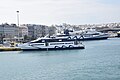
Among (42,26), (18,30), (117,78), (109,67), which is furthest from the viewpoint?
(42,26)

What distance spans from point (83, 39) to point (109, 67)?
4772 cm

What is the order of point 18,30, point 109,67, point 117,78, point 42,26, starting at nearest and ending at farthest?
point 117,78 → point 109,67 → point 18,30 → point 42,26

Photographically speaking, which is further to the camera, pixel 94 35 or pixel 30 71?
pixel 94 35

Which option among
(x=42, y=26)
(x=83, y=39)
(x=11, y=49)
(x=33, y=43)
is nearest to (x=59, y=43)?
(x=33, y=43)

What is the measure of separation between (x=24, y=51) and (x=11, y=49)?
154 centimetres

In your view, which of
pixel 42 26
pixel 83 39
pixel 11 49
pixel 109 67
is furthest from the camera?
pixel 42 26

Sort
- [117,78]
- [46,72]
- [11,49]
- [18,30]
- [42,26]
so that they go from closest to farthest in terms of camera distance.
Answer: [117,78], [46,72], [11,49], [18,30], [42,26]

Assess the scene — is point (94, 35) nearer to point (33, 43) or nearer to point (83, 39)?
point (83, 39)

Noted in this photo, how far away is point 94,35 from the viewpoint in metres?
72.0

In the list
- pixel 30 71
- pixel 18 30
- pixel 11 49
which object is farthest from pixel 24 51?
pixel 18 30

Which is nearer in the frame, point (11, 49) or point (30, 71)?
point (30, 71)

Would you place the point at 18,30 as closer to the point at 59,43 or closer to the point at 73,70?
the point at 59,43

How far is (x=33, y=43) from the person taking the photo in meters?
40.3

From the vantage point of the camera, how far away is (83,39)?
6919cm
